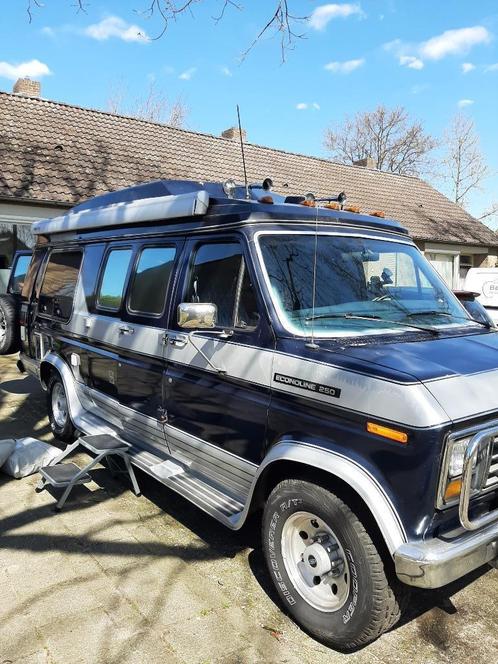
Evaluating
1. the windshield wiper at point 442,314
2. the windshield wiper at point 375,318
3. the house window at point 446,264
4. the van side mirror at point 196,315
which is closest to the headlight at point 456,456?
the windshield wiper at point 375,318

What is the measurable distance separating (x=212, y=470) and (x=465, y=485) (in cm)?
173

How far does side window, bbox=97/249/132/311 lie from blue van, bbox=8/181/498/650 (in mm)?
24

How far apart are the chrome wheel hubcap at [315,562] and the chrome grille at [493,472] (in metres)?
0.79

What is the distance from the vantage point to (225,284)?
3.65 metres

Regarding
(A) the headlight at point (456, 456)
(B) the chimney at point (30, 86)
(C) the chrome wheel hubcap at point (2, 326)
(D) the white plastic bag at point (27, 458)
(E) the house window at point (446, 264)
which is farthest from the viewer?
(E) the house window at point (446, 264)

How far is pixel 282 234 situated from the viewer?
3.54 m

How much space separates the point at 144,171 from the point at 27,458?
11036mm

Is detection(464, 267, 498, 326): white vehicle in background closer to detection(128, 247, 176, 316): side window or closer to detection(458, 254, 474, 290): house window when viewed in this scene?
detection(128, 247, 176, 316): side window

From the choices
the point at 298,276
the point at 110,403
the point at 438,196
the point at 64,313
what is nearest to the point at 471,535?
the point at 298,276

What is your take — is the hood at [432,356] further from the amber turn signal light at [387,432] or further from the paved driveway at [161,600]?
the paved driveway at [161,600]

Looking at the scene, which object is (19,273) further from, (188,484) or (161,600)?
Result: (161,600)

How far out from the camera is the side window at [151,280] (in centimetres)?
421

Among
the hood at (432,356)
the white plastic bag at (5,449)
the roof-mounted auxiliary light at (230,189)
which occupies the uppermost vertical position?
the roof-mounted auxiliary light at (230,189)

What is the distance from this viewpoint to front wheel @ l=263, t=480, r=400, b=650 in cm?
266
